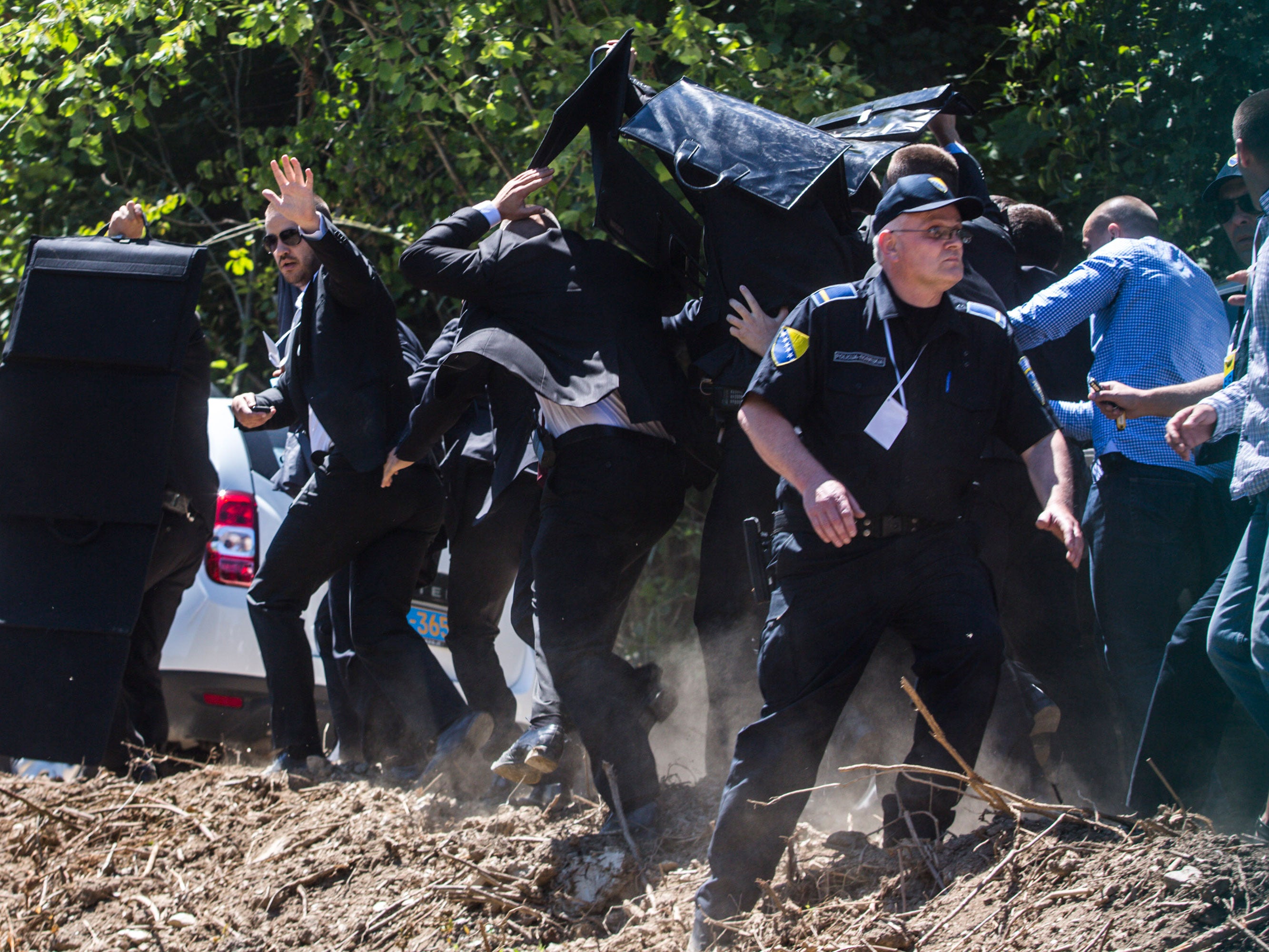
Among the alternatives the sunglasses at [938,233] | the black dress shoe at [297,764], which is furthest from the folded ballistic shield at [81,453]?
the sunglasses at [938,233]

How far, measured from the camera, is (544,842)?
4.18 metres

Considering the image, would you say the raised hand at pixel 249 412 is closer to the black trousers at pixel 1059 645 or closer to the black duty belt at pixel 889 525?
the black duty belt at pixel 889 525

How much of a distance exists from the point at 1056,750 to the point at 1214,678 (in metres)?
0.97

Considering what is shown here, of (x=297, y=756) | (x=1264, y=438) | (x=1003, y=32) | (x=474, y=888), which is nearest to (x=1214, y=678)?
(x=1264, y=438)

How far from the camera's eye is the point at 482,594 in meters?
5.13

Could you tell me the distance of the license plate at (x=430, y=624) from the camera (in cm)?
553

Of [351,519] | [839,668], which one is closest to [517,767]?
[351,519]

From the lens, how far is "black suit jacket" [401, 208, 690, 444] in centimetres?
421

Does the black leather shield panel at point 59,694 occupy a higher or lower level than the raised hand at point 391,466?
lower

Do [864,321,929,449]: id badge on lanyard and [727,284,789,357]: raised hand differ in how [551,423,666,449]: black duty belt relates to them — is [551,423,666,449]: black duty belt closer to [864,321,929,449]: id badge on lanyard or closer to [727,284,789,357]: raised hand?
[727,284,789,357]: raised hand

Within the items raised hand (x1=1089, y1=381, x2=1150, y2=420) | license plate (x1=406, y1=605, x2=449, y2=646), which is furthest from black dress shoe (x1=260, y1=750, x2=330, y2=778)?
raised hand (x1=1089, y1=381, x2=1150, y2=420)

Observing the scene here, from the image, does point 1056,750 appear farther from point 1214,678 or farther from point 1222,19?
point 1222,19

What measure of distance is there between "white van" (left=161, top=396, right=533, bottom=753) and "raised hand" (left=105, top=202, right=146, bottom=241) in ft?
3.37

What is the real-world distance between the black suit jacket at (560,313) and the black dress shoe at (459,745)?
1.31 m
